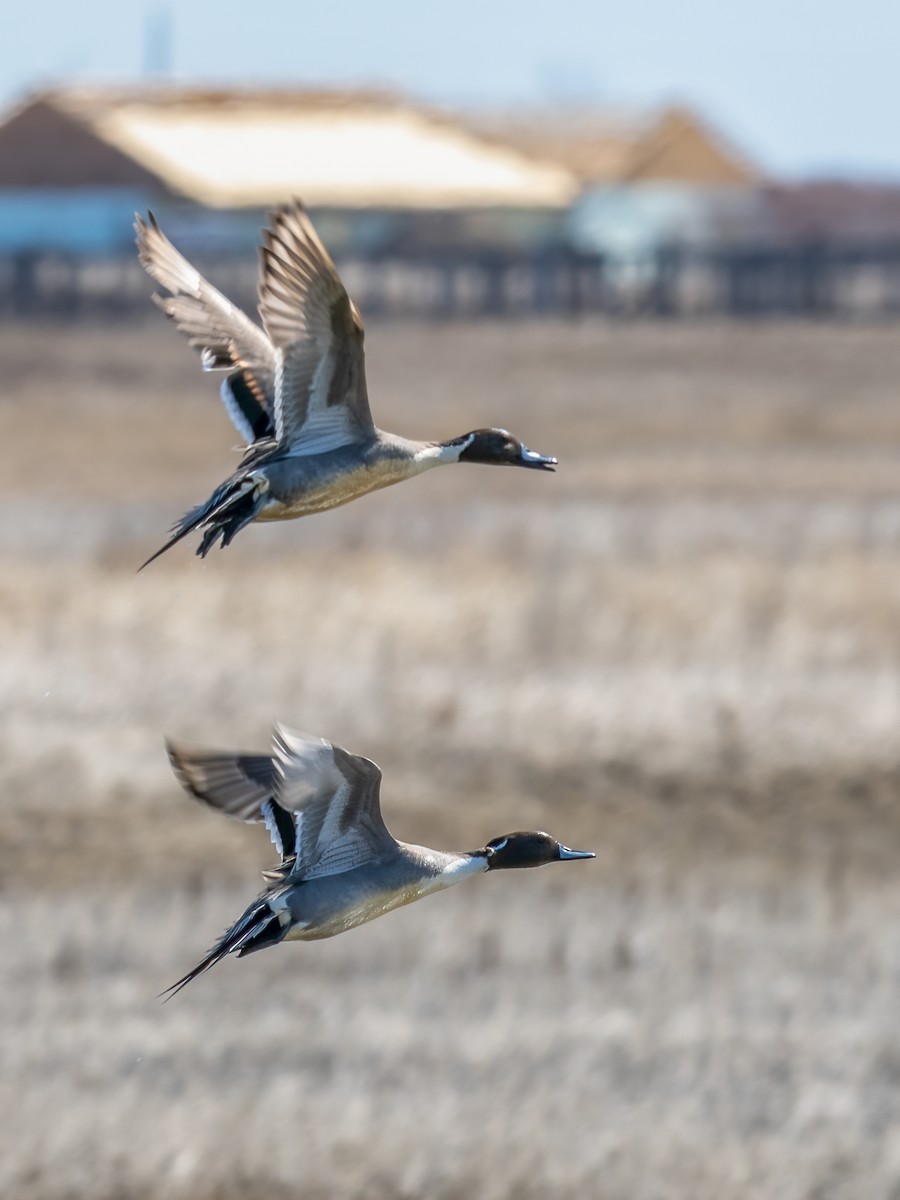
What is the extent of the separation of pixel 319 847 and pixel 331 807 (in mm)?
96

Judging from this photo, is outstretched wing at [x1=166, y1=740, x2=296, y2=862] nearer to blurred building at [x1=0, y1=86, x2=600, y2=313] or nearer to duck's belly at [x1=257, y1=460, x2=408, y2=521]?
duck's belly at [x1=257, y1=460, x2=408, y2=521]

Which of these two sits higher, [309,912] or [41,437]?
[309,912]

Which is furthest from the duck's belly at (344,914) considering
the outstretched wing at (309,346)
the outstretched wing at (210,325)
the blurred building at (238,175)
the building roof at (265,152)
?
the building roof at (265,152)

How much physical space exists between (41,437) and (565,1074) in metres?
20.7

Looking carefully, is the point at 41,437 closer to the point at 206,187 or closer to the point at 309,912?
the point at 206,187

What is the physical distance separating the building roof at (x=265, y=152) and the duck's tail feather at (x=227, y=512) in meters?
49.1

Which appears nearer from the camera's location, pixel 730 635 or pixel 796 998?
pixel 796 998

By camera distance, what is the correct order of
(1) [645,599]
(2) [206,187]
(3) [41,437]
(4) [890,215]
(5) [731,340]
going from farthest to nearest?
(4) [890,215]
(2) [206,187]
(5) [731,340]
(3) [41,437]
(1) [645,599]

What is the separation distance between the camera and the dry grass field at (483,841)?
1272 centimetres

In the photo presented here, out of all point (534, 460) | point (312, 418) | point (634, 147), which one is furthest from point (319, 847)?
point (634, 147)

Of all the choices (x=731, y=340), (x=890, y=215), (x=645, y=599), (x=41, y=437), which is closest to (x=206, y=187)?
(x=731, y=340)

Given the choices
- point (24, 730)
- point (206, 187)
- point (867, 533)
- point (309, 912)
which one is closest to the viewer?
point (309, 912)

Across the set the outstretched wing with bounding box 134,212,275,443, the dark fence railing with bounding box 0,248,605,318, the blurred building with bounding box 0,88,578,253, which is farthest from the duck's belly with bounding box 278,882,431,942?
the blurred building with bounding box 0,88,578,253

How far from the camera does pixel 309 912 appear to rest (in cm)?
518
